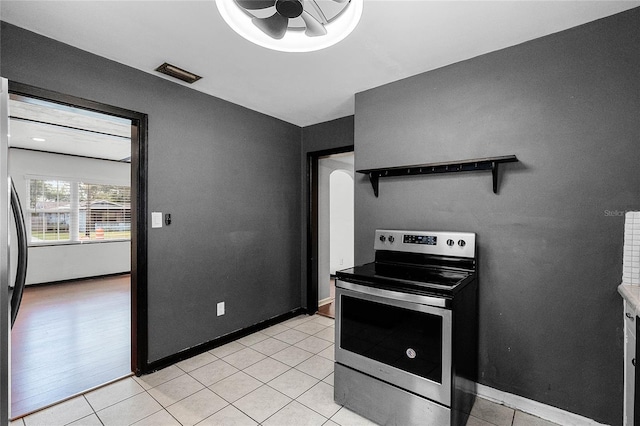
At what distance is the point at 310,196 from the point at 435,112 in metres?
1.97

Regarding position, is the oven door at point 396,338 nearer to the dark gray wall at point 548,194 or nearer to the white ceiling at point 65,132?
the dark gray wall at point 548,194

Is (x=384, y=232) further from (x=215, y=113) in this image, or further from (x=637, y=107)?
(x=215, y=113)

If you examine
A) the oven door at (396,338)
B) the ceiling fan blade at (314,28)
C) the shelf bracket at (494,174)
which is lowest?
the oven door at (396,338)

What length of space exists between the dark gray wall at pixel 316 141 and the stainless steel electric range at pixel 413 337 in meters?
1.78

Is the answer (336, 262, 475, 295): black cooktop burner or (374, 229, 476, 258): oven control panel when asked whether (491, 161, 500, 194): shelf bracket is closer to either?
(374, 229, 476, 258): oven control panel

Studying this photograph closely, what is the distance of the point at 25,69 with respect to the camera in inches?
76.8

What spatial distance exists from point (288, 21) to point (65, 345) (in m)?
3.65

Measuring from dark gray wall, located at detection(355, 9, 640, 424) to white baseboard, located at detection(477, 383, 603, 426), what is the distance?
0.04m

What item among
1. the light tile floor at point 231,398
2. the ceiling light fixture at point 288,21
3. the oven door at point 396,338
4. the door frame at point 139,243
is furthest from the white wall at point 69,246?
the ceiling light fixture at point 288,21

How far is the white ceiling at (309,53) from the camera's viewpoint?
1.74 metres

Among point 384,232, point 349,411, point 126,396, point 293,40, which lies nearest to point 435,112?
point 384,232

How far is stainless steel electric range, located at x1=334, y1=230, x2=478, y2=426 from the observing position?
5.61 feet

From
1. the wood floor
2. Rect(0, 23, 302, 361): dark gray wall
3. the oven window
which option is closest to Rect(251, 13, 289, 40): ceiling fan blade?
Rect(0, 23, 302, 361): dark gray wall

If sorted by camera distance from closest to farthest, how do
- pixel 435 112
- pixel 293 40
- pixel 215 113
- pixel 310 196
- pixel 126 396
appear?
pixel 293 40, pixel 126 396, pixel 435 112, pixel 215 113, pixel 310 196
